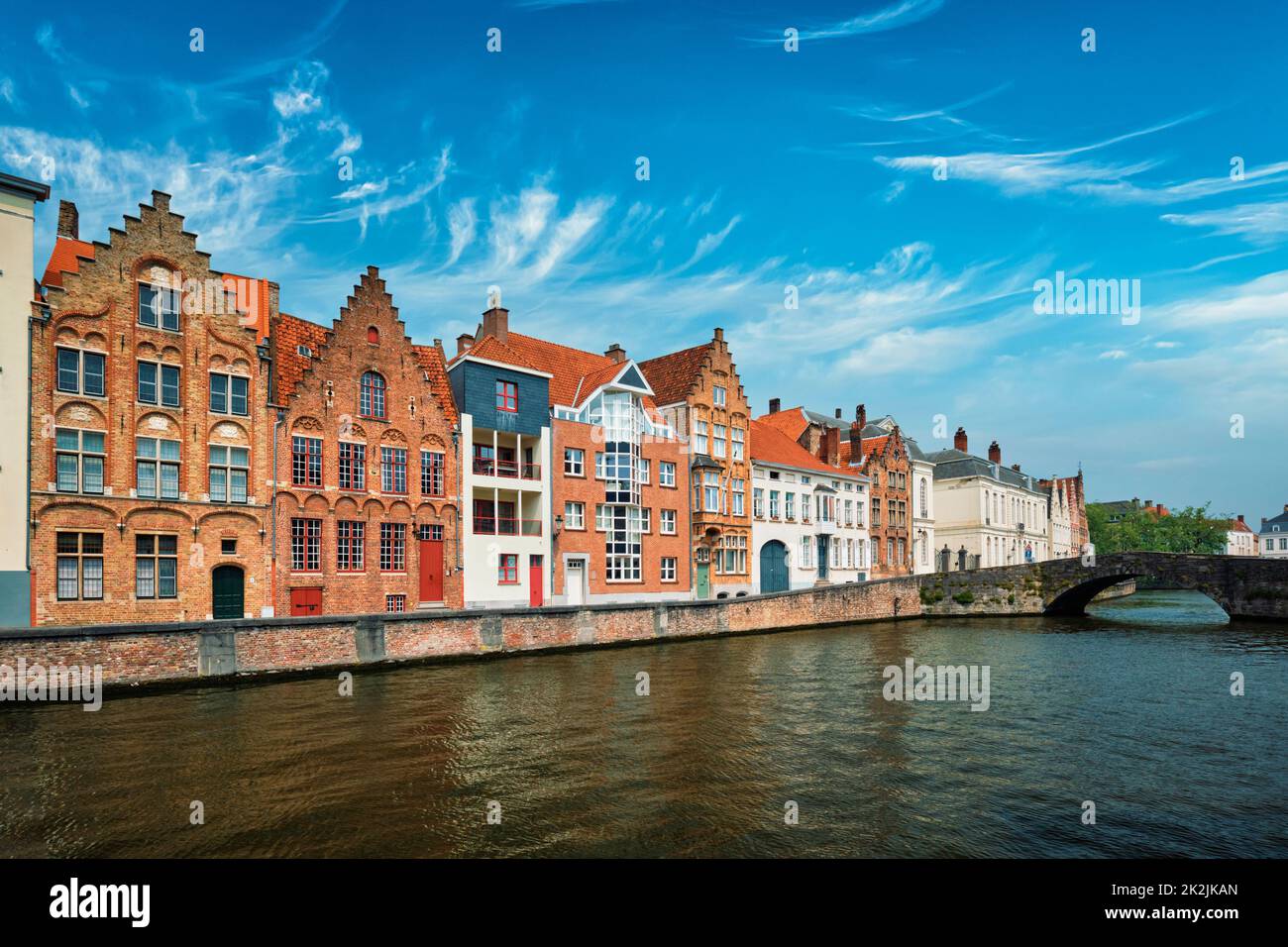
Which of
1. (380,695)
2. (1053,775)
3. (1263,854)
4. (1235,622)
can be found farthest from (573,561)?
(1235,622)

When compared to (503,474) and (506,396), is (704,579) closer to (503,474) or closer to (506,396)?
(503,474)

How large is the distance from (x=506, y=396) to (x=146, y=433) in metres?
15.1

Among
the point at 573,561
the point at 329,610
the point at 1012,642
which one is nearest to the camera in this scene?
the point at 329,610

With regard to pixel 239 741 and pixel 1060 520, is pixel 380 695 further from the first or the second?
pixel 1060 520

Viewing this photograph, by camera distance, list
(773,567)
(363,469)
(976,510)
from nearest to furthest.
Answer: (363,469) → (773,567) → (976,510)

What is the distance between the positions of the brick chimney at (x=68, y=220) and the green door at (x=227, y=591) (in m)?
15.1

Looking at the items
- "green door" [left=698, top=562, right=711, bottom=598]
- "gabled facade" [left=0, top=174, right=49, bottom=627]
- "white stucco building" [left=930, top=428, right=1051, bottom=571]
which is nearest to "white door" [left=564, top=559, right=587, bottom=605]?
"green door" [left=698, top=562, right=711, bottom=598]

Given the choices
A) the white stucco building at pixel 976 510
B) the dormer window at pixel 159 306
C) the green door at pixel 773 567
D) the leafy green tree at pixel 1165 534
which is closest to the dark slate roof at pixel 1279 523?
the leafy green tree at pixel 1165 534

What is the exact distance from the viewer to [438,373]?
37.4 meters

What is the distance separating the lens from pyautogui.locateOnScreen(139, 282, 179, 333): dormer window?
28.8 meters

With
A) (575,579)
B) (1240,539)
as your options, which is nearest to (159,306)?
(575,579)

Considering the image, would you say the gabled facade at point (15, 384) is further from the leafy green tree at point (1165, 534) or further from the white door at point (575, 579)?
the leafy green tree at point (1165, 534)

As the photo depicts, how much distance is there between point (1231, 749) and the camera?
15711 mm
